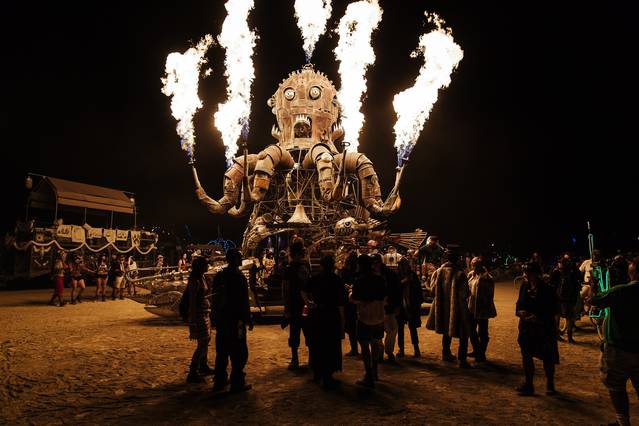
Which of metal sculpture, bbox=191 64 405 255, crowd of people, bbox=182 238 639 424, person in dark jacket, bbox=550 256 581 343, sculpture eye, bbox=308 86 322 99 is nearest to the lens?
crowd of people, bbox=182 238 639 424

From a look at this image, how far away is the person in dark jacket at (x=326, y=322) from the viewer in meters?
5.97

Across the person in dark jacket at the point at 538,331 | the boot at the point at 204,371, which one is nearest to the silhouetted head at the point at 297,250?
the boot at the point at 204,371

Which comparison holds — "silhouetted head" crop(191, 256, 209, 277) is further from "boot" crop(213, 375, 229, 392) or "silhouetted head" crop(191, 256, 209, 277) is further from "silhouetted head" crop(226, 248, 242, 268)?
"boot" crop(213, 375, 229, 392)

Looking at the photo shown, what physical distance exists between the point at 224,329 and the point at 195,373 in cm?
100

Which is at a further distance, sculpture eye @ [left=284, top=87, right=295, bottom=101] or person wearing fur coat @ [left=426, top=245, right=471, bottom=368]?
sculpture eye @ [left=284, top=87, right=295, bottom=101]

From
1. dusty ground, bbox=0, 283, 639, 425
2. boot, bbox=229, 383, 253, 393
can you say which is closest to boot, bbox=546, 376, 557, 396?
dusty ground, bbox=0, 283, 639, 425

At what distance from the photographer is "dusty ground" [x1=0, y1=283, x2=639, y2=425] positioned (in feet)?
16.1

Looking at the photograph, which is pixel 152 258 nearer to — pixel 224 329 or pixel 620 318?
pixel 224 329

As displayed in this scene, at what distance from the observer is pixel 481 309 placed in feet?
25.1

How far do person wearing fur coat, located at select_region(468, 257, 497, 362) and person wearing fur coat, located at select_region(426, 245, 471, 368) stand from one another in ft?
1.08

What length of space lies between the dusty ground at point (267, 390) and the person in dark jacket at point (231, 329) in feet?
0.94

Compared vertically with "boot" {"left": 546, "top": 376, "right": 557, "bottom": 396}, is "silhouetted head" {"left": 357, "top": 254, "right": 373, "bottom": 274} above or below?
above

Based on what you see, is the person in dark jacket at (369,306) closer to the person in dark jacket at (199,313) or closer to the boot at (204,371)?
the person in dark jacket at (199,313)

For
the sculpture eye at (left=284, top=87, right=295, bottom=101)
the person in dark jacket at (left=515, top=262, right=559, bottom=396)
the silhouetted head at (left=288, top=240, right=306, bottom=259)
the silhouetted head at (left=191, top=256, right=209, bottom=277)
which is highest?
the sculpture eye at (left=284, top=87, right=295, bottom=101)
